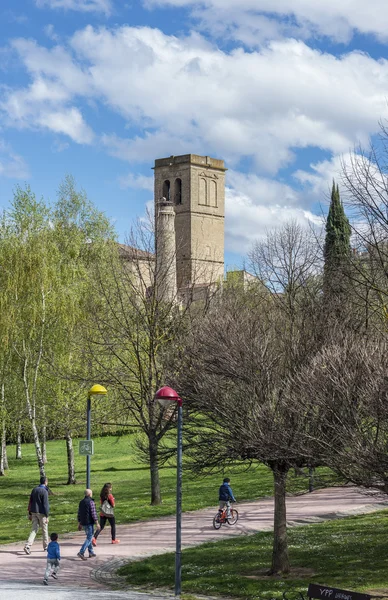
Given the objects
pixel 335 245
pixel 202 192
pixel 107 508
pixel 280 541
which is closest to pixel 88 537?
pixel 107 508

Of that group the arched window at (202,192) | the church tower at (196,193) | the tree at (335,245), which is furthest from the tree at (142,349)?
the arched window at (202,192)

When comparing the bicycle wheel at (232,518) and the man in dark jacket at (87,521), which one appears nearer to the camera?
the man in dark jacket at (87,521)

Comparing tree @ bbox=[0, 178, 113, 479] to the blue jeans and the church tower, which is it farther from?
the church tower

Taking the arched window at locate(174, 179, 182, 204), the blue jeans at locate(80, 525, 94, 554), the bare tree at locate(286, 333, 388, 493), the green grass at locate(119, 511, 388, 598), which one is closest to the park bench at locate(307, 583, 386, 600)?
the bare tree at locate(286, 333, 388, 493)

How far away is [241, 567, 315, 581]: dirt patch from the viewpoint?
17.8 metres

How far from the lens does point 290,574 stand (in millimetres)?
18016

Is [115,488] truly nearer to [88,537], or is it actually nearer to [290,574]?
[88,537]

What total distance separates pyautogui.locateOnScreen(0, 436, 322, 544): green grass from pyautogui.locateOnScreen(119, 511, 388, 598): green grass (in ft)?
5.42

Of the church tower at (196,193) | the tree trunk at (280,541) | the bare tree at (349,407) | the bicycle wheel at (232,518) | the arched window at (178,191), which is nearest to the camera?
the bare tree at (349,407)

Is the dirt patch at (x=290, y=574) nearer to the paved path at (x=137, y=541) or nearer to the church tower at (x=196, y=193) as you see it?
the paved path at (x=137, y=541)

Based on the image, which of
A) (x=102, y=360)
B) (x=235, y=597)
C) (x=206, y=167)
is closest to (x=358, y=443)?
(x=235, y=597)

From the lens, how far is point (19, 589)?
55.5ft

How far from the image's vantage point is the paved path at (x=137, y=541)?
17.7 metres

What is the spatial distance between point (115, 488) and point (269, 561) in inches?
694
